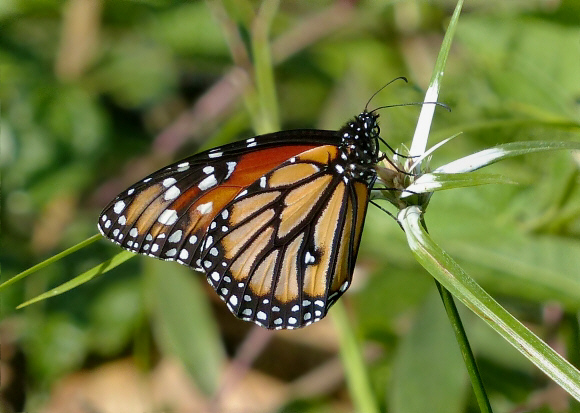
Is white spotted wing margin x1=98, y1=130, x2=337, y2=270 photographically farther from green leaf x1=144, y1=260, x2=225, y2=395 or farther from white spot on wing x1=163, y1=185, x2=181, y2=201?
green leaf x1=144, y1=260, x2=225, y2=395

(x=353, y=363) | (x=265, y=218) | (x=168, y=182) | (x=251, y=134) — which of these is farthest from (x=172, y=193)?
(x=251, y=134)

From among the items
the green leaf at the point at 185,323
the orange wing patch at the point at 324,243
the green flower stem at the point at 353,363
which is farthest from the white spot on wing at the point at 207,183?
the green leaf at the point at 185,323

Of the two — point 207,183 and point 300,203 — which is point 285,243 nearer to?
point 300,203

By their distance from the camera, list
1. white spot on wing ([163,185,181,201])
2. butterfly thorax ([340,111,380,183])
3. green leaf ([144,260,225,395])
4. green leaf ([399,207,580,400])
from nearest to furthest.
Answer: green leaf ([399,207,580,400]), butterfly thorax ([340,111,380,183]), white spot on wing ([163,185,181,201]), green leaf ([144,260,225,395])

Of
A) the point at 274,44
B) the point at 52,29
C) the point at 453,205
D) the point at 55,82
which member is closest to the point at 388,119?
the point at 453,205

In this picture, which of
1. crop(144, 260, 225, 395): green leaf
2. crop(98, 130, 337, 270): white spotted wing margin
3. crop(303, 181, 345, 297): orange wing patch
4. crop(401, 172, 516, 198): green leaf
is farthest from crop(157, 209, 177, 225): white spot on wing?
crop(144, 260, 225, 395): green leaf

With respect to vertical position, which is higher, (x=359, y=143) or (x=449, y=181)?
(x=359, y=143)
